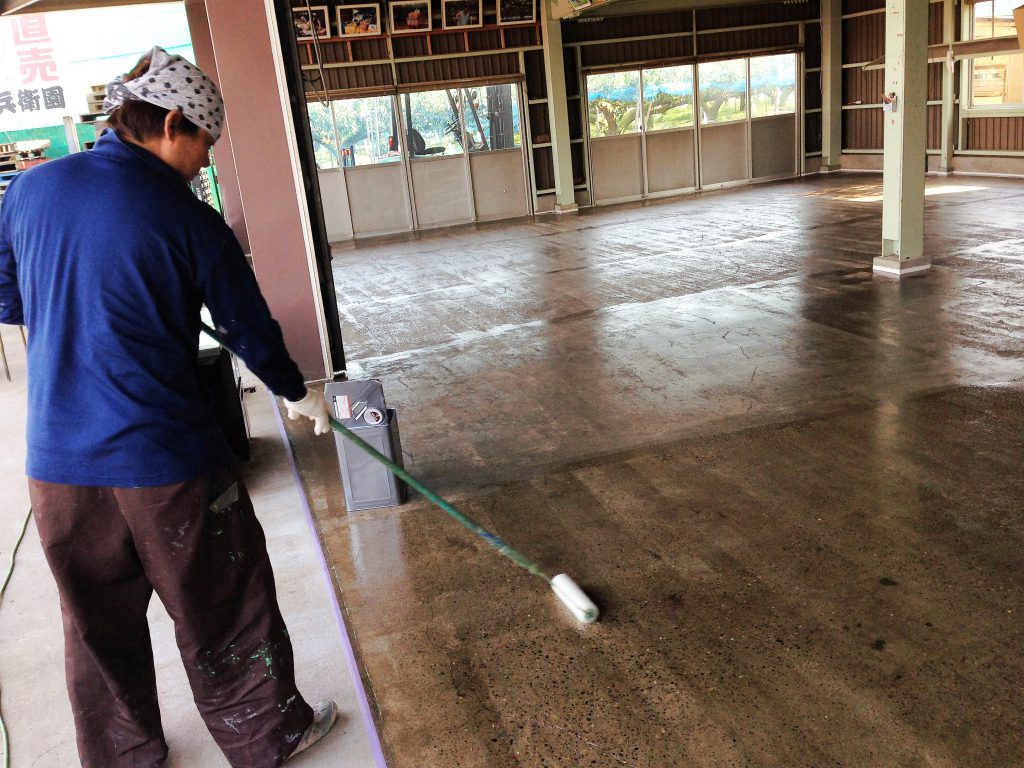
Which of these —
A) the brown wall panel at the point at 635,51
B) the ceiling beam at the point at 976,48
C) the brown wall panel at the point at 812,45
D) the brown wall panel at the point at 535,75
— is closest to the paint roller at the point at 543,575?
the ceiling beam at the point at 976,48

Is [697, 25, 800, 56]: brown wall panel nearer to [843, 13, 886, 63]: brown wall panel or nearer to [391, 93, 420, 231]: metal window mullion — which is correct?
[843, 13, 886, 63]: brown wall panel

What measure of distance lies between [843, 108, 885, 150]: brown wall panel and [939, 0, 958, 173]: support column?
1.39 meters

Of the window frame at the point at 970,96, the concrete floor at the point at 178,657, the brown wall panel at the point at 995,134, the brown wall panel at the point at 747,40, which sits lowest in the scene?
the concrete floor at the point at 178,657

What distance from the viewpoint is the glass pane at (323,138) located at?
13844 millimetres

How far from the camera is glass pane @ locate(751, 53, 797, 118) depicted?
1586cm

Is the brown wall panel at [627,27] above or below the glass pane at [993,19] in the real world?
above

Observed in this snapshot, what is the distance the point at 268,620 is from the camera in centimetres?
230

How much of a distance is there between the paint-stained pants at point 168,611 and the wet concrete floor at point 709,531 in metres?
0.41

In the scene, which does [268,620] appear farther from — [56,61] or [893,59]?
[56,61]

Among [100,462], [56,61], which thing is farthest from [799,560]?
[56,61]

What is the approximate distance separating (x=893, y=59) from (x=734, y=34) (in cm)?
925

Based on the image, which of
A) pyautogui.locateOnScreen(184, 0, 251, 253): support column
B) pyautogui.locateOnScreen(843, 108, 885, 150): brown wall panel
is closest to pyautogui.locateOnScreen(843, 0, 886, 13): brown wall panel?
pyautogui.locateOnScreen(843, 108, 885, 150): brown wall panel

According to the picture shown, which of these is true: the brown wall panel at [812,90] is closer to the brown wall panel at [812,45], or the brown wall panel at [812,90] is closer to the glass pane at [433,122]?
the brown wall panel at [812,45]

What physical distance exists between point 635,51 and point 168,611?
14591mm
